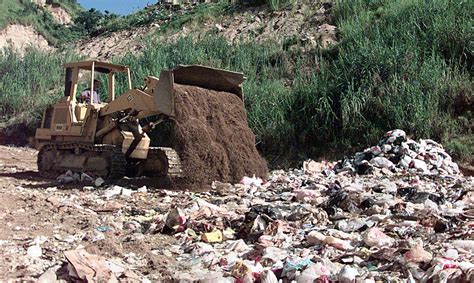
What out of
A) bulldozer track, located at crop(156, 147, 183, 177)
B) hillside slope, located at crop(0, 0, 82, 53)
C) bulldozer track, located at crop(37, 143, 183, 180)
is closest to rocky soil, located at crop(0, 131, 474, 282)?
bulldozer track, located at crop(156, 147, 183, 177)

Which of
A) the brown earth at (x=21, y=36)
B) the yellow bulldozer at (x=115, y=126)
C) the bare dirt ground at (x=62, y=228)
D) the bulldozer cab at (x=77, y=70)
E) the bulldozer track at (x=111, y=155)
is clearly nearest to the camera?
the bare dirt ground at (x=62, y=228)

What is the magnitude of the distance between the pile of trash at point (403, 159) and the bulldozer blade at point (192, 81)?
2230mm

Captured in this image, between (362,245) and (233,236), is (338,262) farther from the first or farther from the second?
(233,236)

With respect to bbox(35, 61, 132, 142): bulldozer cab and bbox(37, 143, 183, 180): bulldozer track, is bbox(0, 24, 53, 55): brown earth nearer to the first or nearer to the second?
bbox(35, 61, 132, 142): bulldozer cab

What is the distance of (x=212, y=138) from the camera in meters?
8.08

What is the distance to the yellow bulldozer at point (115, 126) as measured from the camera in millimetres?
8188

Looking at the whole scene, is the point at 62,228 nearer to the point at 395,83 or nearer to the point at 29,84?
the point at 395,83

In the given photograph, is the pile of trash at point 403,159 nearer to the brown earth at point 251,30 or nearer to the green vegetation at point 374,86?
the green vegetation at point 374,86

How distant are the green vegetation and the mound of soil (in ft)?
8.69

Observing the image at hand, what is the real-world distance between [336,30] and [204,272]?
524 inches

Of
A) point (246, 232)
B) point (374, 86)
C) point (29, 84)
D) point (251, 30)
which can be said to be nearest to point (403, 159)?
point (374, 86)

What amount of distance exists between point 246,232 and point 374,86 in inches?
272

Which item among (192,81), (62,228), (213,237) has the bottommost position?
(62,228)

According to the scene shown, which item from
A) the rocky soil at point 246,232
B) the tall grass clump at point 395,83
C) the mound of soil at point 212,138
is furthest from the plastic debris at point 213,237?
the tall grass clump at point 395,83
